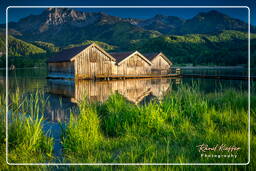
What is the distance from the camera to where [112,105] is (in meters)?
7.17

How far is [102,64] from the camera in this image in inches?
1288

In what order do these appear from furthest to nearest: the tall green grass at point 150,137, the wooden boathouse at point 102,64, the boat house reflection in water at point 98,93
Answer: the wooden boathouse at point 102,64 < the boat house reflection in water at point 98,93 < the tall green grass at point 150,137

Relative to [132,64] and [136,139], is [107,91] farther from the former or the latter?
[132,64]

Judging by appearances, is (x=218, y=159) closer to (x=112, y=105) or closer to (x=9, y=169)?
(x=9, y=169)

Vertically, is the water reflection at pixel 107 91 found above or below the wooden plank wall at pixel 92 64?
below

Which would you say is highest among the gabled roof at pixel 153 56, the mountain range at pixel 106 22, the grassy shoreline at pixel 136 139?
the gabled roof at pixel 153 56

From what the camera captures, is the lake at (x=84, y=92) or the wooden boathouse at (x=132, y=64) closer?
the lake at (x=84, y=92)

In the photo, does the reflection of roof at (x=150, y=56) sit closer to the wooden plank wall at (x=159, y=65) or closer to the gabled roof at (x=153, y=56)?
the gabled roof at (x=153, y=56)

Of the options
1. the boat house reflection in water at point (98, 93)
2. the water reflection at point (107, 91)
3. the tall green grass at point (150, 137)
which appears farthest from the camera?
the water reflection at point (107, 91)

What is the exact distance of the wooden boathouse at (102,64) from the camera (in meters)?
30.6

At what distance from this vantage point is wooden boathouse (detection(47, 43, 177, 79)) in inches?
1206

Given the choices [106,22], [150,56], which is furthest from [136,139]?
[150,56]

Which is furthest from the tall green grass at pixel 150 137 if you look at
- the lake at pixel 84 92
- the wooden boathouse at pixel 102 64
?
the wooden boathouse at pixel 102 64

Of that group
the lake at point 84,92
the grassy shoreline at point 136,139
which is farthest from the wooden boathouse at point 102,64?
the grassy shoreline at point 136,139
